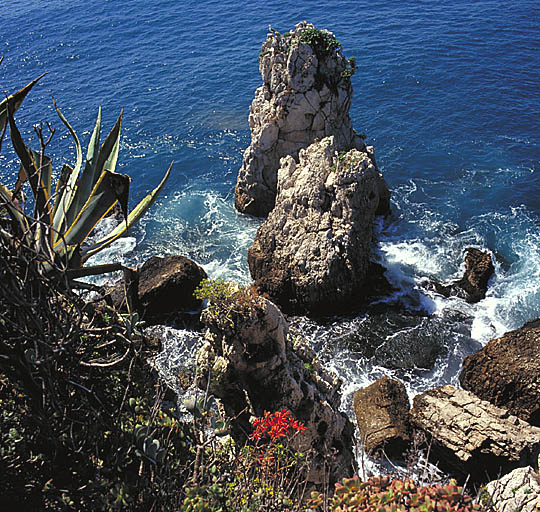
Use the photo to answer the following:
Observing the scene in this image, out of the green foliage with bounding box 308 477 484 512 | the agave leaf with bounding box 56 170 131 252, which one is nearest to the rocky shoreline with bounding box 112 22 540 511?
the green foliage with bounding box 308 477 484 512

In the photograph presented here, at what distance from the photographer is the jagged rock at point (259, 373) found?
11273 millimetres

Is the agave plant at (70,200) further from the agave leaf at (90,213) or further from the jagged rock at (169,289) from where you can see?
the jagged rock at (169,289)

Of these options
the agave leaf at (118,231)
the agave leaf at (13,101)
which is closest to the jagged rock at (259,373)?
the agave leaf at (118,231)

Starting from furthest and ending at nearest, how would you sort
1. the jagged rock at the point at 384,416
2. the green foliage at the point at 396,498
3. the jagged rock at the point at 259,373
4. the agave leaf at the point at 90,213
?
the jagged rock at the point at 384,416
the jagged rock at the point at 259,373
the agave leaf at the point at 90,213
the green foliage at the point at 396,498

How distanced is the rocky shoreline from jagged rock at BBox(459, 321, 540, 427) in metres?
0.05

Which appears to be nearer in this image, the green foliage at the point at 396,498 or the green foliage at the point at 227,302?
the green foliage at the point at 396,498

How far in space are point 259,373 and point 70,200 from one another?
6816 millimetres

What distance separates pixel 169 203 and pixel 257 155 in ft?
26.2

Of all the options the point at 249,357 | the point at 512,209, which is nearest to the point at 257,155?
the point at 512,209

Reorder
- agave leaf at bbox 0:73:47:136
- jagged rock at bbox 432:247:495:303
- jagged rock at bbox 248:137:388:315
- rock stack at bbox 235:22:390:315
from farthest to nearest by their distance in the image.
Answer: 1. jagged rock at bbox 432:247:495:303
2. rock stack at bbox 235:22:390:315
3. jagged rock at bbox 248:137:388:315
4. agave leaf at bbox 0:73:47:136

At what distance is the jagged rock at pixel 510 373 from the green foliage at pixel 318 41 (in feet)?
57.6

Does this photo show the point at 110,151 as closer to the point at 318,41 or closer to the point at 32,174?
the point at 32,174

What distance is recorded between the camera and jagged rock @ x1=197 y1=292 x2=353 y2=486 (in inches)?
444

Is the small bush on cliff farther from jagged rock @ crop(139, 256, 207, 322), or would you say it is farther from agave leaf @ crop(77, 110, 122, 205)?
jagged rock @ crop(139, 256, 207, 322)
